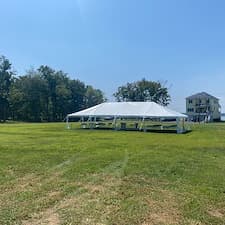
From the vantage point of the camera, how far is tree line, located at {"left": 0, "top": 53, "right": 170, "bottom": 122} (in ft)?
252

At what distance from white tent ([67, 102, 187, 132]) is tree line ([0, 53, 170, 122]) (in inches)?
1523

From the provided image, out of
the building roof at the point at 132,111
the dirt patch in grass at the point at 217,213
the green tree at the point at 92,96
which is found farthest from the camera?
the green tree at the point at 92,96

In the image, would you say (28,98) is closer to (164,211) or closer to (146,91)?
(146,91)

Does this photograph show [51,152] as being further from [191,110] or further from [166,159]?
[191,110]

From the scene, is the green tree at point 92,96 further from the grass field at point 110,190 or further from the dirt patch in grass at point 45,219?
the dirt patch in grass at point 45,219

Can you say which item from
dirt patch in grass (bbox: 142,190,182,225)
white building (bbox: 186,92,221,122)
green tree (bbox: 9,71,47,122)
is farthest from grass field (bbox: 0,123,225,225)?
white building (bbox: 186,92,221,122)

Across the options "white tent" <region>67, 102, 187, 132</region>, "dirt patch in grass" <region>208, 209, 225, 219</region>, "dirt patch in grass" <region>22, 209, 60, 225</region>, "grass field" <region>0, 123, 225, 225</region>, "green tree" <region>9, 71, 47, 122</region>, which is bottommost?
"dirt patch in grass" <region>208, 209, 225, 219</region>

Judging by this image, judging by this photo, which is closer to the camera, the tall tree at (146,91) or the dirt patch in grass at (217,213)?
the dirt patch in grass at (217,213)

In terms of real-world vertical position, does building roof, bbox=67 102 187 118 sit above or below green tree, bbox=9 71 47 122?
below

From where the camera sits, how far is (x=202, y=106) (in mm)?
101312

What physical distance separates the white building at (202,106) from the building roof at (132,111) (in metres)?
61.2

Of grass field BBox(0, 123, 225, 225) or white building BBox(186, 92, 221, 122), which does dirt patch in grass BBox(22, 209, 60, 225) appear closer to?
grass field BBox(0, 123, 225, 225)

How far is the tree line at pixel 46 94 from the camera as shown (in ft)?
252

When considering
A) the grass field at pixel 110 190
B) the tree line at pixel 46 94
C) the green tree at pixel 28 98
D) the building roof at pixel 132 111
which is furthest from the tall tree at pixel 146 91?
the grass field at pixel 110 190
